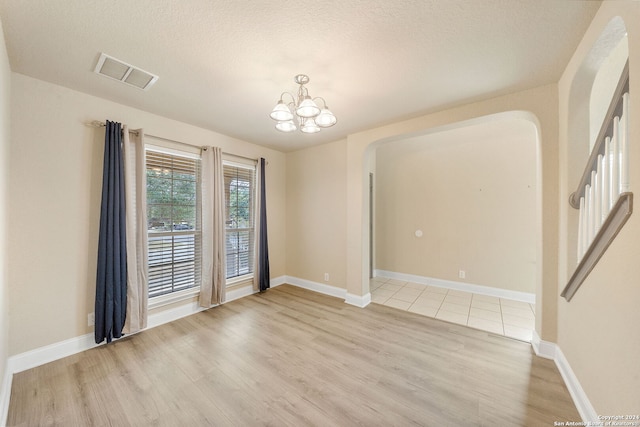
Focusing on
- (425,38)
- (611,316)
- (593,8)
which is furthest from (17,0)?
(611,316)

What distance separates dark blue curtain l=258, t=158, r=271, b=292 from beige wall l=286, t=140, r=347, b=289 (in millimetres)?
628

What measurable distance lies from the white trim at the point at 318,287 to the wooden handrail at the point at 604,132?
2889mm

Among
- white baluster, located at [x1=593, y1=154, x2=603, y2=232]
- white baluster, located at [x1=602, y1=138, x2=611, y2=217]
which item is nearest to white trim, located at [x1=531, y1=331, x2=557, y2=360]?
white baluster, located at [x1=593, y1=154, x2=603, y2=232]

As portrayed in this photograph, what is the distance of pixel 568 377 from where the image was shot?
176 centimetres

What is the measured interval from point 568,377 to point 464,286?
92.3 inches

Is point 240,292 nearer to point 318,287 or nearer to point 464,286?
point 318,287

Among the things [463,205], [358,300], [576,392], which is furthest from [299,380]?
[463,205]

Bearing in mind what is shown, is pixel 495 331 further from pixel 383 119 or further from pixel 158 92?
pixel 158 92

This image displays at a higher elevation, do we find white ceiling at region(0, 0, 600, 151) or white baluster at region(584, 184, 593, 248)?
white ceiling at region(0, 0, 600, 151)

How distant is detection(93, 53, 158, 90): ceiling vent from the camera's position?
1.81 m

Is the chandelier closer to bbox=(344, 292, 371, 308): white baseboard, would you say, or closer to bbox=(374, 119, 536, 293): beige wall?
bbox=(344, 292, 371, 308): white baseboard

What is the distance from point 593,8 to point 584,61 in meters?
0.37

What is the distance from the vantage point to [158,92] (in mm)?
2264

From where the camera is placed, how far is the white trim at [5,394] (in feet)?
4.83
